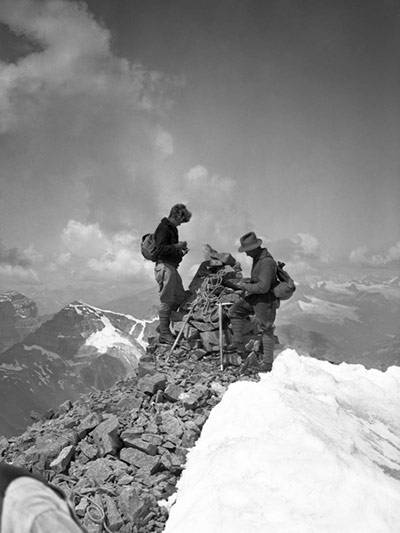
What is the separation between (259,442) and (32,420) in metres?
8.20

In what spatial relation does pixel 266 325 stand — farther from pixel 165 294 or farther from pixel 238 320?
pixel 165 294

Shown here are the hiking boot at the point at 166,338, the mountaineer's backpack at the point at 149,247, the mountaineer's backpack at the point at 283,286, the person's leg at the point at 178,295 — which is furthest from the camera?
the person's leg at the point at 178,295

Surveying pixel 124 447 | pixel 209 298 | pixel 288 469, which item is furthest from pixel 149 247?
pixel 288 469

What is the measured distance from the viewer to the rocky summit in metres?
5.09

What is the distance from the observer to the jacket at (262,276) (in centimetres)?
1034

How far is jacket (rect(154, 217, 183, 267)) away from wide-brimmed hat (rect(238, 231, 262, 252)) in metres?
3.11

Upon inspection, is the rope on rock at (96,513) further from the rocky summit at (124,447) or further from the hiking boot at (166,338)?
the hiking boot at (166,338)

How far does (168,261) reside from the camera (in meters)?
13.2

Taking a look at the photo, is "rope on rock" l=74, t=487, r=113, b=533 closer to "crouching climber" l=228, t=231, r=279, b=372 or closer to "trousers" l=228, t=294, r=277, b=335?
"crouching climber" l=228, t=231, r=279, b=372

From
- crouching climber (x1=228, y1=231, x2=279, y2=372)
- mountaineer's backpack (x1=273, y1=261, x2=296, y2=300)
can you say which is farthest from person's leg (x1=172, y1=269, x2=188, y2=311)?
mountaineer's backpack (x1=273, y1=261, x2=296, y2=300)

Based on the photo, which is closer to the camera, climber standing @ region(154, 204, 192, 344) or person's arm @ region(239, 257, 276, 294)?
person's arm @ region(239, 257, 276, 294)

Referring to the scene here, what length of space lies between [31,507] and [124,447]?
6.09m

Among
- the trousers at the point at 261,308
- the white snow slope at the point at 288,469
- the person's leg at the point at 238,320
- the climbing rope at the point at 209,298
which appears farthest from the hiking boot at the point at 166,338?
the white snow slope at the point at 288,469

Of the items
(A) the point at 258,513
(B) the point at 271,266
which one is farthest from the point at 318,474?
(B) the point at 271,266
